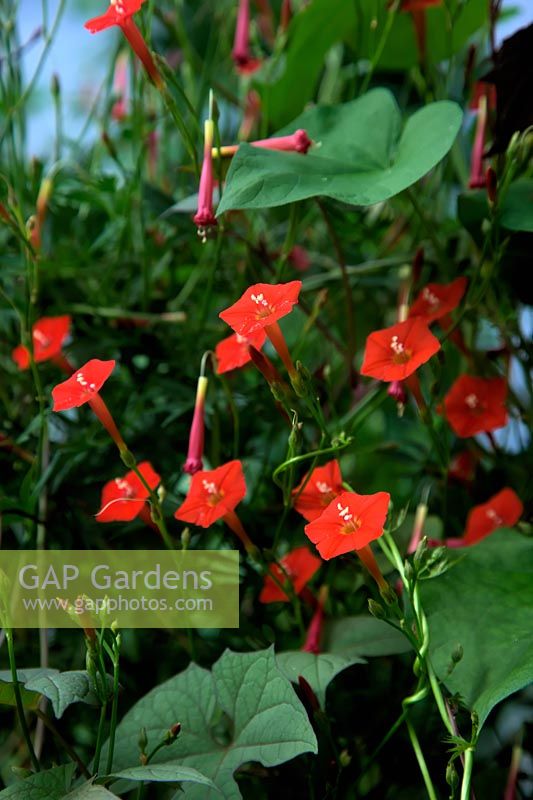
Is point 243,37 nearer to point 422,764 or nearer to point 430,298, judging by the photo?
point 430,298

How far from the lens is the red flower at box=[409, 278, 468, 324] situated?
1.95ft

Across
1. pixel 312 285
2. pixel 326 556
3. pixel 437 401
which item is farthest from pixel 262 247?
pixel 326 556

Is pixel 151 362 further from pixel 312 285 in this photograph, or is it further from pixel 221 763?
pixel 221 763

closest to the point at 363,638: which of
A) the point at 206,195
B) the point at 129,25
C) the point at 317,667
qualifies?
the point at 317,667

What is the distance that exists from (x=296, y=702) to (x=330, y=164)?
0.31 meters

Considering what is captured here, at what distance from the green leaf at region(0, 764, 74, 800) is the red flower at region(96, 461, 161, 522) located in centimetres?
14

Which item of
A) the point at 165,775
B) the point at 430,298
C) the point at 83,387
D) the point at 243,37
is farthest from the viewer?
the point at 243,37

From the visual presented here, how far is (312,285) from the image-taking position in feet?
2.41

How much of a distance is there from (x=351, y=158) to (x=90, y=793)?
39 centimetres

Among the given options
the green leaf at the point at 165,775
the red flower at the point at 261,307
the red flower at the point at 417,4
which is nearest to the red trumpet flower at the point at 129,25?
the red flower at the point at 261,307

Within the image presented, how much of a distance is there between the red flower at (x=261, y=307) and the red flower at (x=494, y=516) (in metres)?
0.22

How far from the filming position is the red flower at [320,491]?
0.53 meters

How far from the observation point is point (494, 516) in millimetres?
606

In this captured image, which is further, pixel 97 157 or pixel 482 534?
pixel 97 157
